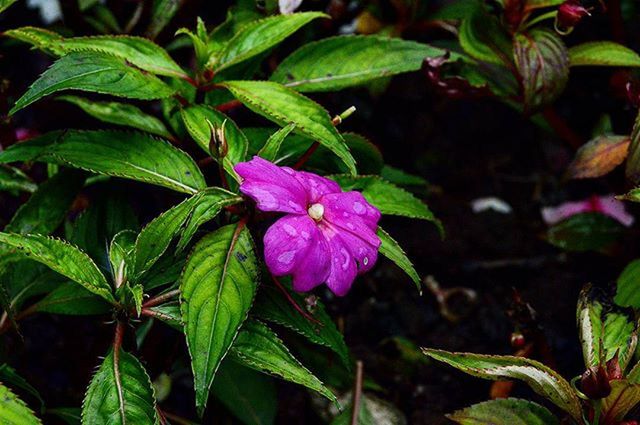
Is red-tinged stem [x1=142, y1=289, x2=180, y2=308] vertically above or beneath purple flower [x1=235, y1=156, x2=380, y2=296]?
beneath

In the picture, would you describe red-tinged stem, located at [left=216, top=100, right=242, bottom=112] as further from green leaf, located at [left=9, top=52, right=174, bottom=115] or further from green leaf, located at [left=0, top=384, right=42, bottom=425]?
green leaf, located at [left=0, top=384, right=42, bottom=425]

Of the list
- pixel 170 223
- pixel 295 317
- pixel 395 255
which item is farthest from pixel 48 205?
pixel 395 255

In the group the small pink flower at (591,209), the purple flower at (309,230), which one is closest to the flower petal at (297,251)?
the purple flower at (309,230)

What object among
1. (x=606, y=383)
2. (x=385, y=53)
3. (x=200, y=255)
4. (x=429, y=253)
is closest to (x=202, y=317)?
(x=200, y=255)

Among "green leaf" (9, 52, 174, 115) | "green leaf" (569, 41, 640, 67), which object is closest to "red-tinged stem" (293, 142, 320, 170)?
"green leaf" (9, 52, 174, 115)

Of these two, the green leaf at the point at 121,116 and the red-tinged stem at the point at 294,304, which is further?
the green leaf at the point at 121,116

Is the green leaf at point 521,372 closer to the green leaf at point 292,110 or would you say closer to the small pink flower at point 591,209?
the green leaf at point 292,110

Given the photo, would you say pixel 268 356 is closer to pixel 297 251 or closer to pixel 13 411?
pixel 297 251
